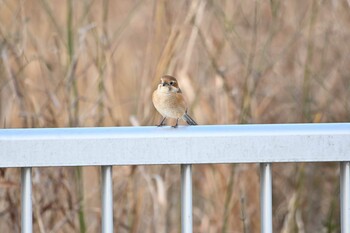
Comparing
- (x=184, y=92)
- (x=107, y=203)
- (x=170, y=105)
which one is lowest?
(x=107, y=203)

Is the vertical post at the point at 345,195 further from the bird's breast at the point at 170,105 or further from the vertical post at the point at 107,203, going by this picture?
the bird's breast at the point at 170,105

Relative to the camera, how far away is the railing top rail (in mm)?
977

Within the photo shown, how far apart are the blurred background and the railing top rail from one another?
3.49ft

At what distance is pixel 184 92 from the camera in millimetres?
2445

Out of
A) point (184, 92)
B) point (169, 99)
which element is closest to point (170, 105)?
point (169, 99)

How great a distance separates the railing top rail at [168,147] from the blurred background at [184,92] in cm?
107

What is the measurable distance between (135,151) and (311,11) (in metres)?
1.46

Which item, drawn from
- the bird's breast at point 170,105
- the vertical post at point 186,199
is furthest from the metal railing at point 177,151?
the bird's breast at point 170,105

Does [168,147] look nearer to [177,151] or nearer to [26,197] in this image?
[177,151]

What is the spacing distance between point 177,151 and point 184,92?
1.46 metres

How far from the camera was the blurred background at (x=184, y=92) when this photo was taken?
2217 millimetres

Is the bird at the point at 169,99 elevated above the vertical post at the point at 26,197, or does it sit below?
above

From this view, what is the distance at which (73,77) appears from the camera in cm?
220

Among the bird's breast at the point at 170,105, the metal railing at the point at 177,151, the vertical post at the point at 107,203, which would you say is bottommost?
the vertical post at the point at 107,203
